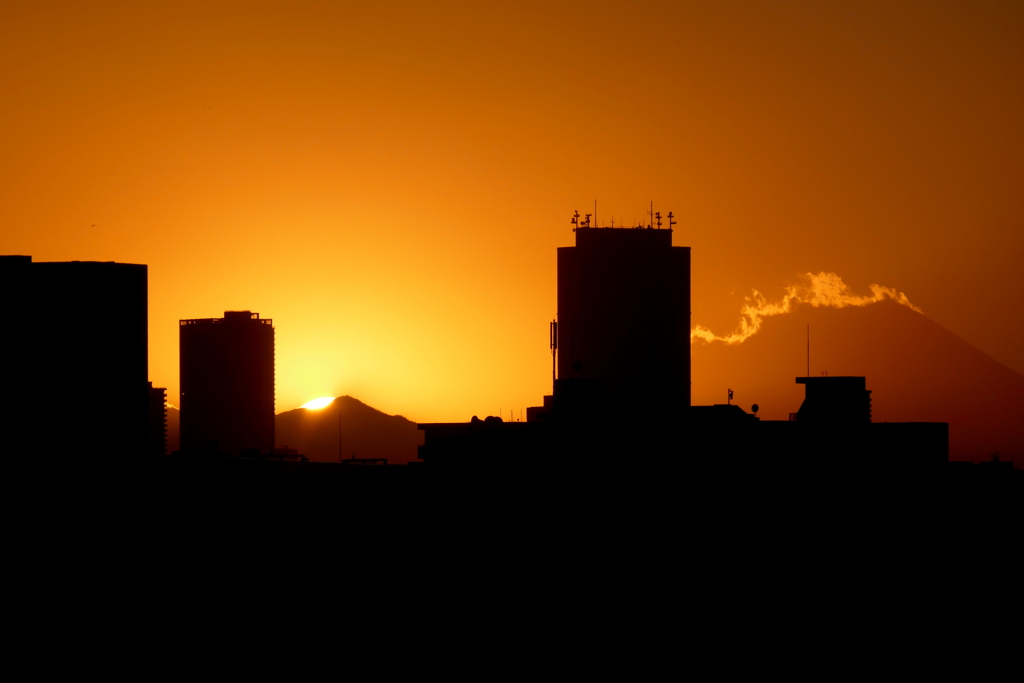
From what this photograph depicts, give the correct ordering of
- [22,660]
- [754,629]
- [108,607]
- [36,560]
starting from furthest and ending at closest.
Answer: [36,560] → [108,607] → [22,660] → [754,629]

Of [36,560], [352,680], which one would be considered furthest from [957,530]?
[36,560]

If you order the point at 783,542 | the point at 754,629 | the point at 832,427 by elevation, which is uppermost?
the point at 832,427

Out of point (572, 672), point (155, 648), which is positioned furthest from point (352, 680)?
point (155, 648)

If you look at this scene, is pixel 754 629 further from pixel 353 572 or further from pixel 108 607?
pixel 108 607

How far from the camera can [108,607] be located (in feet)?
563

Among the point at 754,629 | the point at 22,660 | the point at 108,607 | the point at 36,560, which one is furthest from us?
the point at 36,560

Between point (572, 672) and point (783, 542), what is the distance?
2534 centimetres

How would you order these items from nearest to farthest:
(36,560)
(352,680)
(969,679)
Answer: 1. (969,679)
2. (352,680)
3. (36,560)

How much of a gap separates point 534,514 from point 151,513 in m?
84.8

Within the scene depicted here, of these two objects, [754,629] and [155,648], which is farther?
[155,648]

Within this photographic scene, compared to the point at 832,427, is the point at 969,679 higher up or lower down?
lower down

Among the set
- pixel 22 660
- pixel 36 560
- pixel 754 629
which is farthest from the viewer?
pixel 36 560

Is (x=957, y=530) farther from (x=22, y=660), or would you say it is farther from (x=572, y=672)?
(x=22, y=660)

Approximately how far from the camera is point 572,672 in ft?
396
